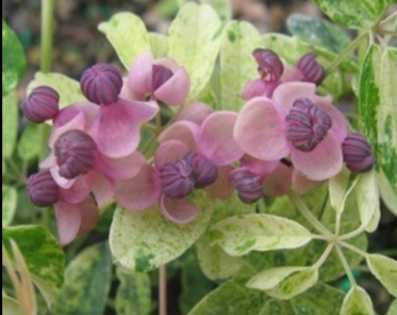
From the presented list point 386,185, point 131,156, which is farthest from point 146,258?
point 386,185

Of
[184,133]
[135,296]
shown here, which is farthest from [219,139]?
[135,296]

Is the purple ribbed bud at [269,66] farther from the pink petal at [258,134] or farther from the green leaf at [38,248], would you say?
the green leaf at [38,248]

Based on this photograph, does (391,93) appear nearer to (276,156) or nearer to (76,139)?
(276,156)

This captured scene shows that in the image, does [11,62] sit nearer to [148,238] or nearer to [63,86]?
[63,86]

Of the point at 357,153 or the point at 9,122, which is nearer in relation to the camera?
the point at 357,153

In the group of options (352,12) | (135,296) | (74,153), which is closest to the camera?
(74,153)

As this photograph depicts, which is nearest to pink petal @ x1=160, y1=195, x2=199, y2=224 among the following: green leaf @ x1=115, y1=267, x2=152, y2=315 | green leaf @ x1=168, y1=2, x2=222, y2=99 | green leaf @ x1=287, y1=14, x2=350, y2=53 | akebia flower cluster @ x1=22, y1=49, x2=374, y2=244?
akebia flower cluster @ x1=22, y1=49, x2=374, y2=244

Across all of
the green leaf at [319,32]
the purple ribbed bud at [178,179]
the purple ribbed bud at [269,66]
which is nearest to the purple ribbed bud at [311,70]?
the purple ribbed bud at [269,66]
